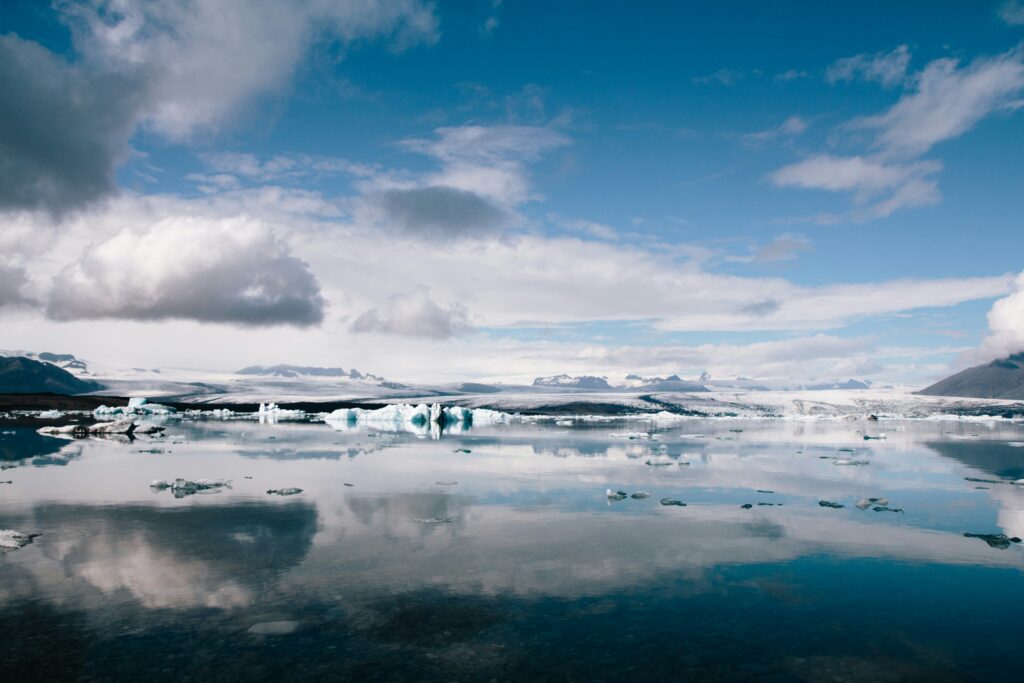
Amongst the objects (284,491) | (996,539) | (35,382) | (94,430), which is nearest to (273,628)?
(284,491)

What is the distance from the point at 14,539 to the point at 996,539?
14.2 meters

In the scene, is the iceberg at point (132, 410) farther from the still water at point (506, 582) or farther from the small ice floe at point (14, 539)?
the small ice floe at point (14, 539)

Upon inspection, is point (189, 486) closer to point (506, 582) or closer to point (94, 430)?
point (506, 582)

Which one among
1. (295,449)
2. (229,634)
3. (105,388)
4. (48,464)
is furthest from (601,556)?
(105,388)

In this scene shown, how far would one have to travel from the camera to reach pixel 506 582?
7332 millimetres

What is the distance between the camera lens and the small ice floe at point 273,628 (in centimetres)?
570

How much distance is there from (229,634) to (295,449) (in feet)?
67.5

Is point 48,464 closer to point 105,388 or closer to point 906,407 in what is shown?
point 906,407

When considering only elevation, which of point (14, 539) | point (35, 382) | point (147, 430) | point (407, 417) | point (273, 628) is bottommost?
point (273, 628)

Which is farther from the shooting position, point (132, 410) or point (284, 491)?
point (132, 410)

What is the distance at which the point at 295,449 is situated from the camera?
82.8ft

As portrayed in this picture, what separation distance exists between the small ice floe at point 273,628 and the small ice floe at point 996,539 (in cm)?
970

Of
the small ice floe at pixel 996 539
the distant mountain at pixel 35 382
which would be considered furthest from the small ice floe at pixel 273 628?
the distant mountain at pixel 35 382

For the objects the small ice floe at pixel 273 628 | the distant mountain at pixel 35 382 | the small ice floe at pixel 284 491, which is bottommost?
the small ice floe at pixel 273 628
